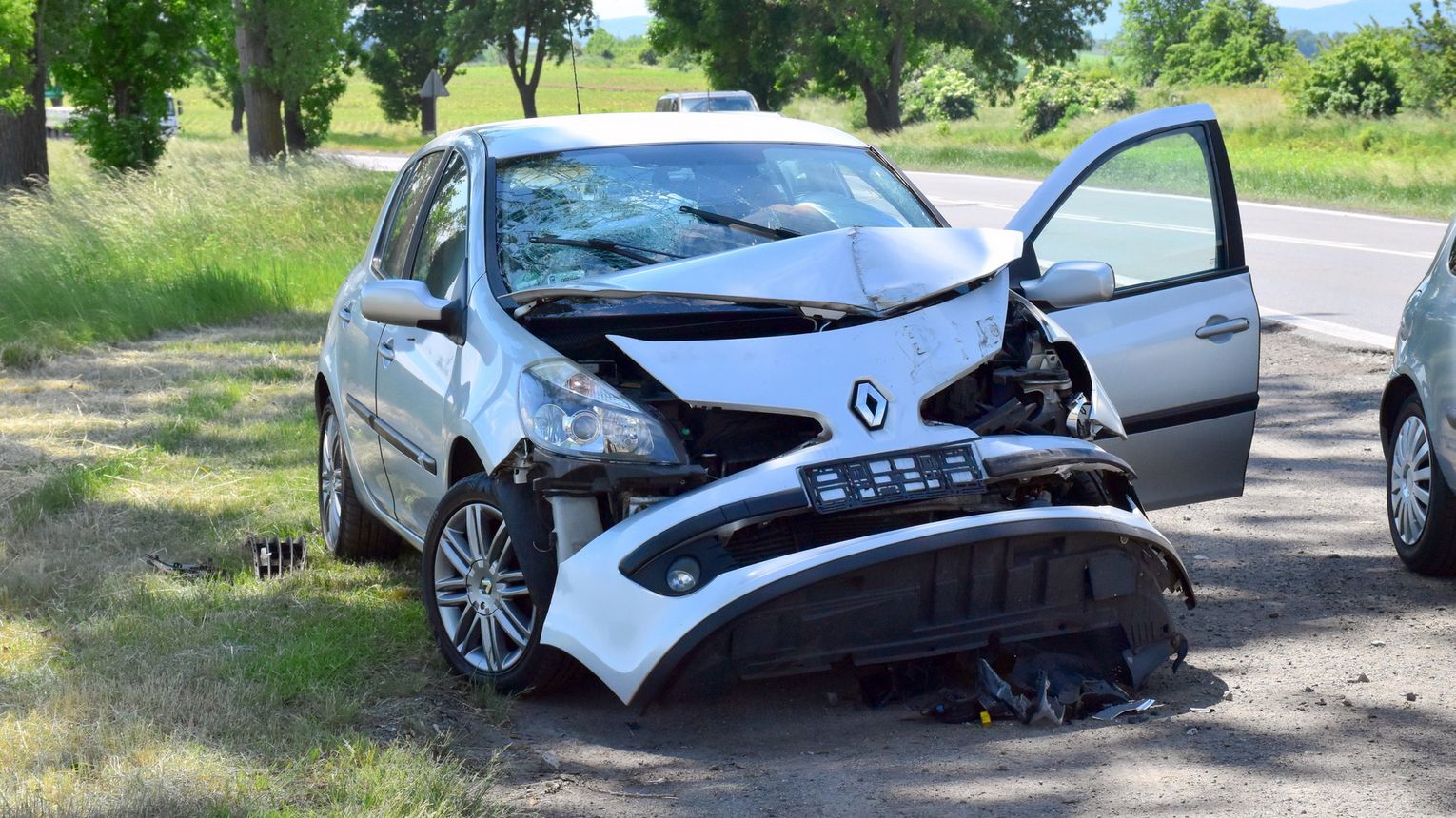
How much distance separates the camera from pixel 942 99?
72062mm

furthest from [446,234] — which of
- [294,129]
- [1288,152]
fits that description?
[1288,152]

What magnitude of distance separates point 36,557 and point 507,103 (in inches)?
3561

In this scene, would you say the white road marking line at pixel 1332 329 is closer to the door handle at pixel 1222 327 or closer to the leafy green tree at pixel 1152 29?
the door handle at pixel 1222 327

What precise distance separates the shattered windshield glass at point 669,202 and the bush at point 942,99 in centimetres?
6641

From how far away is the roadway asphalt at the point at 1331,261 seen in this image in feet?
40.4

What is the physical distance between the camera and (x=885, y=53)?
172ft

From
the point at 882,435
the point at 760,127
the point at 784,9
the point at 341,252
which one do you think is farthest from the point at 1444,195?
the point at 784,9

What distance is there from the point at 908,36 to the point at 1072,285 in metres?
49.5

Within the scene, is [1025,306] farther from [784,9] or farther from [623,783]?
[784,9]

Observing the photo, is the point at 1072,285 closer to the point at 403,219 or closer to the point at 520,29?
the point at 403,219

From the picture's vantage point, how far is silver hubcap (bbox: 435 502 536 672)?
4379mm

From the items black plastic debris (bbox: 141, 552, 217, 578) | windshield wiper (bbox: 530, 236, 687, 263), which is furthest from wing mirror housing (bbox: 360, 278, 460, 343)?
black plastic debris (bbox: 141, 552, 217, 578)

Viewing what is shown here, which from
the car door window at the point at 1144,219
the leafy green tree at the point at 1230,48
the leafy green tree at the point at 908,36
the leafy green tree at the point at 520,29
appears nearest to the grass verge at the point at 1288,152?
the leafy green tree at the point at 908,36

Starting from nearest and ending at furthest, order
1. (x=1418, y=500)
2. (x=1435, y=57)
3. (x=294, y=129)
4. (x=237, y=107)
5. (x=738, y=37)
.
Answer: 1. (x=1418, y=500)
2. (x=294, y=129)
3. (x=1435, y=57)
4. (x=738, y=37)
5. (x=237, y=107)
